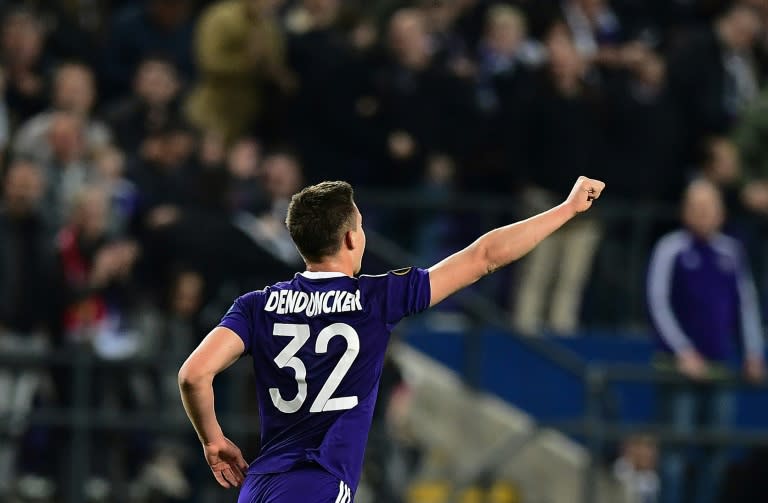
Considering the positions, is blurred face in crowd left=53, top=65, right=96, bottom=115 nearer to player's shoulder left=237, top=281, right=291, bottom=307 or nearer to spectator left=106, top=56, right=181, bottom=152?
spectator left=106, top=56, right=181, bottom=152

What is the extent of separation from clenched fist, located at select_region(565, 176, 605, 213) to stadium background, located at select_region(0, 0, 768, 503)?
4.84 meters

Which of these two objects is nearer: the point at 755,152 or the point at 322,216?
the point at 322,216

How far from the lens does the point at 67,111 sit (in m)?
10.6

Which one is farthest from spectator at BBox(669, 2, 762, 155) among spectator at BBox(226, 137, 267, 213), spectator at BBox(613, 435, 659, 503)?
spectator at BBox(226, 137, 267, 213)

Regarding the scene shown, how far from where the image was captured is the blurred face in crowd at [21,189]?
9766 mm

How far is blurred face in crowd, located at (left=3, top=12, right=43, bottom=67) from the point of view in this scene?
10789 mm

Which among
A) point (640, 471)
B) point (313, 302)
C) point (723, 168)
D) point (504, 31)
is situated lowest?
point (640, 471)

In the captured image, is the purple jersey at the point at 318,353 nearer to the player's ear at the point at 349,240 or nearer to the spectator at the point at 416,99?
the player's ear at the point at 349,240

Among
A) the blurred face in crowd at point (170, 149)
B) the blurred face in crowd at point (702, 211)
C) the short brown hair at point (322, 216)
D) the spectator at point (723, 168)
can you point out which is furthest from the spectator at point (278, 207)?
the short brown hair at point (322, 216)

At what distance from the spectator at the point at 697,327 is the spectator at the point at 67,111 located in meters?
3.95

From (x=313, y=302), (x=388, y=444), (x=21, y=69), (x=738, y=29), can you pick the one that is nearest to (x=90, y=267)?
(x=21, y=69)

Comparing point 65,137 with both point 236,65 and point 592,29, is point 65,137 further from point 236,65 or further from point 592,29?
point 592,29

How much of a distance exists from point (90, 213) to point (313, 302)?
188 inches

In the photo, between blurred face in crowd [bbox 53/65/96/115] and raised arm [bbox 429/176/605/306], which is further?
blurred face in crowd [bbox 53/65/96/115]
